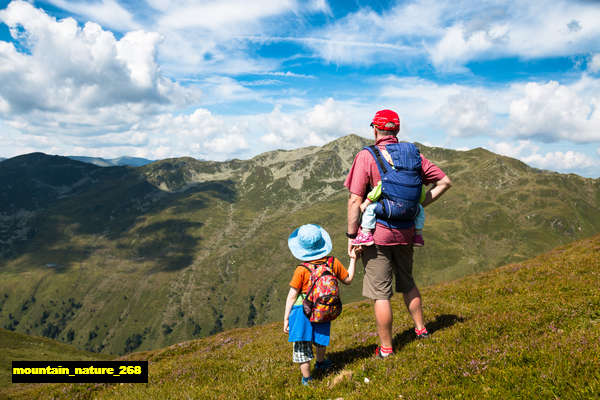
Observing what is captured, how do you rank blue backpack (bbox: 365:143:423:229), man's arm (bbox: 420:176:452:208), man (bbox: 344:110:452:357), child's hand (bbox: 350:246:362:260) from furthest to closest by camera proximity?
man's arm (bbox: 420:176:452:208), child's hand (bbox: 350:246:362:260), man (bbox: 344:110:452:357), blue backpack (bbox: 365:143:423:229)

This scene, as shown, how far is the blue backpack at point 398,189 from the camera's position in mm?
7156

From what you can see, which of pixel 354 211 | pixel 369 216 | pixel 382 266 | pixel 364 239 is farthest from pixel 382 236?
pixel 354 211

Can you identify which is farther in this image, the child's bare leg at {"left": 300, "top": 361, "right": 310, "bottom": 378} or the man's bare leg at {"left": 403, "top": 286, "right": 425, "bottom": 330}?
the man's bare leg at {"left": 403, "top": 286, "right": 425, "bottom": 330}

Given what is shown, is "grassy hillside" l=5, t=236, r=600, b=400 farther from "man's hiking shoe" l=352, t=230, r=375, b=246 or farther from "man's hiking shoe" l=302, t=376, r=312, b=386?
"man's hiking shoe" l=352, t=230, r=375, b=246

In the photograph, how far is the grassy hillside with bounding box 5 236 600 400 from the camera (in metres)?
5.34

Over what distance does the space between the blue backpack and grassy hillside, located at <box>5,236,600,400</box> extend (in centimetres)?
305

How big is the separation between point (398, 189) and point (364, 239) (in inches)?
54.4

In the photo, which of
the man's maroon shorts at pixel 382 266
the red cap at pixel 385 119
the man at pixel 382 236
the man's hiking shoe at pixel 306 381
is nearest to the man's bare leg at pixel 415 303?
the man at pixel 382 236

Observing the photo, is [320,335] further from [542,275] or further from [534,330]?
[542,275]

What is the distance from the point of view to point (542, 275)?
13961 millimetres

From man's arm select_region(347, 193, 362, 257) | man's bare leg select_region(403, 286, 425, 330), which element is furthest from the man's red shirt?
man's bare leg select_region(403, 286, 425, 330)

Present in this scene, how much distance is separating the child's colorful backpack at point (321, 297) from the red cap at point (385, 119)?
3.75 meters

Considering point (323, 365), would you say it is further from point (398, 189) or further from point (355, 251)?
point (398, 189)

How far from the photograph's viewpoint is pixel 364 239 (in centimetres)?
745
